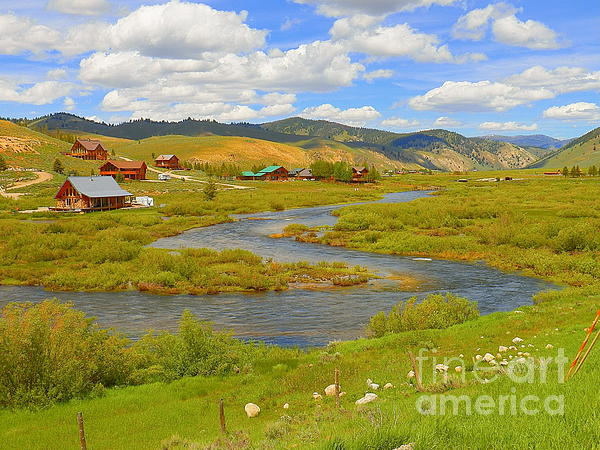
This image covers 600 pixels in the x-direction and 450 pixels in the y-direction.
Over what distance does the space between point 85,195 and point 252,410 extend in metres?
74.3

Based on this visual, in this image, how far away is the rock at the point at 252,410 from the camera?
561 inches

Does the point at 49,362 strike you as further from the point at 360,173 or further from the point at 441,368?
the point at 360,173

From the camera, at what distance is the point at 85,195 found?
78625 mm

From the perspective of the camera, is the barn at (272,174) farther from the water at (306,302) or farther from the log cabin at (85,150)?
the water at (306,302)

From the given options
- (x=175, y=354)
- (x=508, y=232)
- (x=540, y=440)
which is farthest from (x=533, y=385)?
(x=508, y=232)

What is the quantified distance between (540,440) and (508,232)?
47571 millimetres

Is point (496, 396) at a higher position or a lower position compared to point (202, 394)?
higher

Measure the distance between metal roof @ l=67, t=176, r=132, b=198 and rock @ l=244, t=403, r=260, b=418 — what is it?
73.2 m

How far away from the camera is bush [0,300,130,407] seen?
1508 centimetres

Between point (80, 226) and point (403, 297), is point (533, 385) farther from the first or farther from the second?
point (80, 226)

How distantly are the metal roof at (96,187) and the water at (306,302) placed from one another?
4678 cm

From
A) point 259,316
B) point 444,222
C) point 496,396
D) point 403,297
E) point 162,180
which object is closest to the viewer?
point 496,396

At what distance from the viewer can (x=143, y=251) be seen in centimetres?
4506

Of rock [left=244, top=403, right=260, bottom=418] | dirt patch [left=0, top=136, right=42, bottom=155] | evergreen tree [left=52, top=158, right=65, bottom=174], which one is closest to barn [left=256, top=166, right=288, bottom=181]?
evergreen tree [left=52, top=158, right=65, bottom=174]
